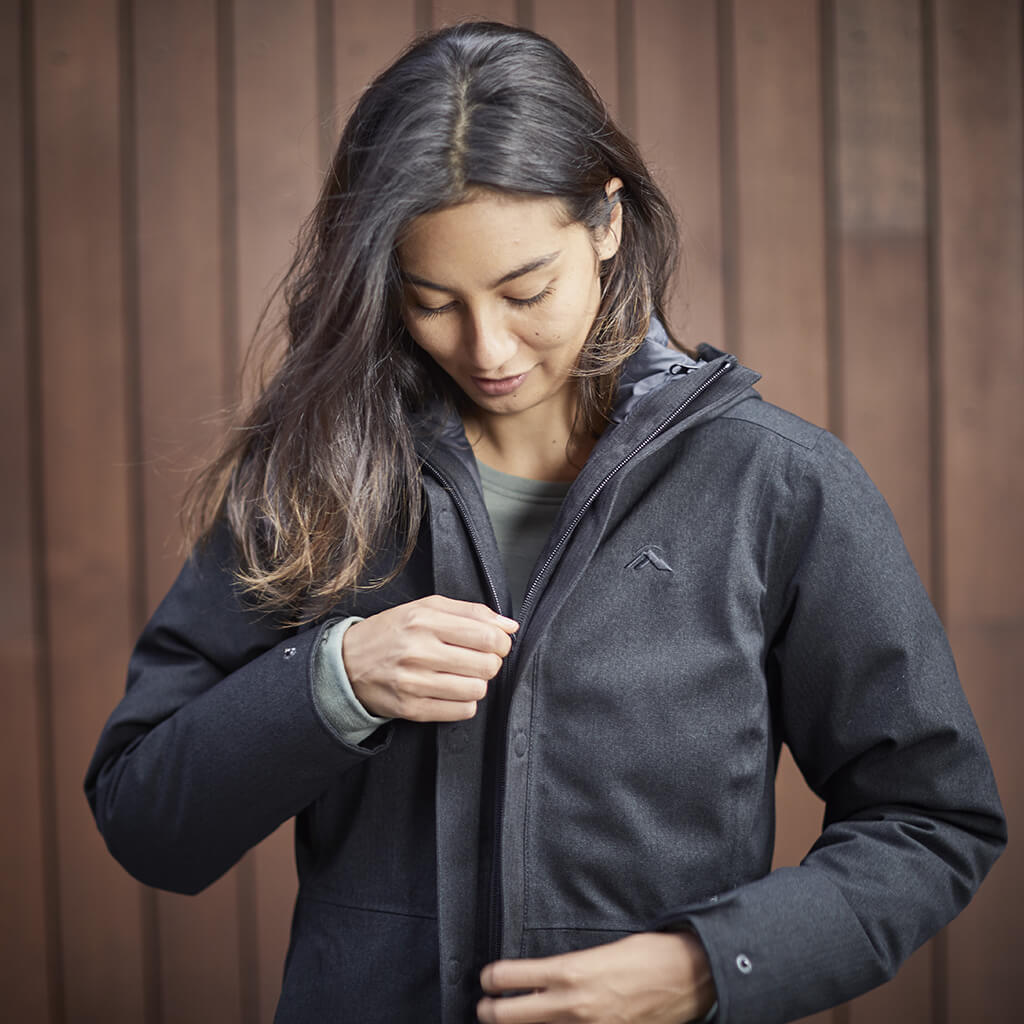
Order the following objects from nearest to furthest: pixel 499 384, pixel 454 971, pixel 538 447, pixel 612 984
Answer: pixel 612 984 < pixel 454 971 < pixel 499 384 < pixel 538 447

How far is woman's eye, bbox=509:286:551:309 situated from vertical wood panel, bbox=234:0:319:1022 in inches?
38.2

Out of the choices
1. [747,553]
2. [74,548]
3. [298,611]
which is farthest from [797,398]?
[74,548]

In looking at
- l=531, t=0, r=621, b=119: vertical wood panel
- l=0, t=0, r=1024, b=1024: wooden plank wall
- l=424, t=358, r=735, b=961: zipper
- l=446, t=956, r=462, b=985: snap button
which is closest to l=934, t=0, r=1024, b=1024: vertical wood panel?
l=0, t=0, r=1024, b=1024: wooden plank wall

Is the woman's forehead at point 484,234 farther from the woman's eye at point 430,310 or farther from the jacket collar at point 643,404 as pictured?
the jacket collar at point 643,404

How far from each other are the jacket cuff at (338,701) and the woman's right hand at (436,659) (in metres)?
0.02

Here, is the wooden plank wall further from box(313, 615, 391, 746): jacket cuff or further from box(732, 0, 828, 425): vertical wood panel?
box(313, 615, 391, 746): jacket cuff

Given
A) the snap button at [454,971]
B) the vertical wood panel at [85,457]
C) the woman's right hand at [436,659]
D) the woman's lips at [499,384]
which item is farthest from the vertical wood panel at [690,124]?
the snap button at [454,971]

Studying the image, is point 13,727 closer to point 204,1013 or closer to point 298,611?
point 204,1013

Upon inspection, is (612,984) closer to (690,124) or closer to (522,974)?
(522,974)

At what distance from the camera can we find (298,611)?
1057 millimetres

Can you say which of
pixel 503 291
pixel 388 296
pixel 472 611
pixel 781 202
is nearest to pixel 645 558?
pixel 472 611


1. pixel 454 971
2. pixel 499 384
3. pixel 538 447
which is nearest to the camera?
pixel 454 971

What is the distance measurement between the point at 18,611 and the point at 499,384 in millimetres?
1258

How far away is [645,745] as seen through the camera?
0.90 m
